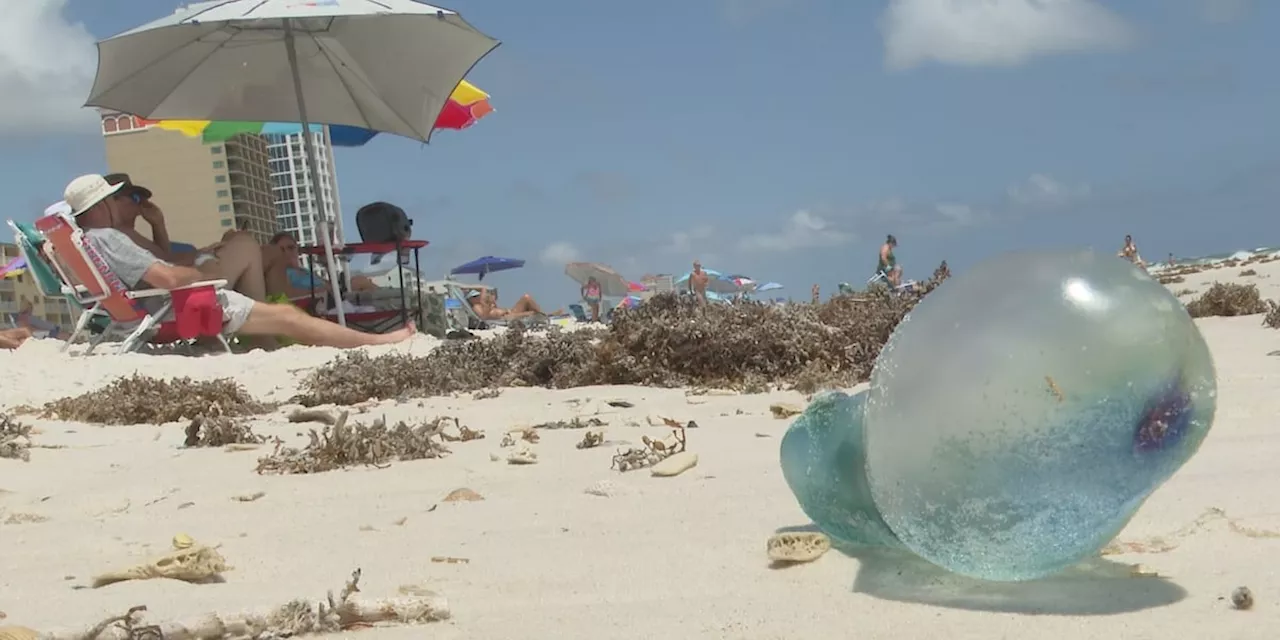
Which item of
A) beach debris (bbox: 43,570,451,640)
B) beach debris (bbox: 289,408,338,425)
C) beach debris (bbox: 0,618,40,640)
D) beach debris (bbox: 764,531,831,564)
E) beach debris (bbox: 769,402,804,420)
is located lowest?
beach debris (bbox: 769,402,804,420)

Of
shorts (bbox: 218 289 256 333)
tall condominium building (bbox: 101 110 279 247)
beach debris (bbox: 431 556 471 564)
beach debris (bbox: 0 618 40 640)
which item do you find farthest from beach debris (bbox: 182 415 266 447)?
tall condominium building (bbox: 101 110 279 247)

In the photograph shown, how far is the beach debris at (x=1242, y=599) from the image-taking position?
5.49 feet

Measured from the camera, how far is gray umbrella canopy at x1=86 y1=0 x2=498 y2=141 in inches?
380

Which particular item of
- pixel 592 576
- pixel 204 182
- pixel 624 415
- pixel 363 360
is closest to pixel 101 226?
pixel 363 360

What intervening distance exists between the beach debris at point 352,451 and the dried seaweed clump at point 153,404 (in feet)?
5.55

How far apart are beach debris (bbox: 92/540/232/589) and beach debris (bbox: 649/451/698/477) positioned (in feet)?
4.41

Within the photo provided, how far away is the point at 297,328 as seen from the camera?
852 centimetres

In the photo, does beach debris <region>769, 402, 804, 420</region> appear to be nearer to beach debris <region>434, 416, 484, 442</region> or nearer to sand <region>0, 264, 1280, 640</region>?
sand <region>0, 264, 1280, 640</region>

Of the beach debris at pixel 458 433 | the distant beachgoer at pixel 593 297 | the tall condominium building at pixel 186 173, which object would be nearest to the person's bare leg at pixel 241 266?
the beach debris at pixel 458 433

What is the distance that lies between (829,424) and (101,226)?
26.0 ft

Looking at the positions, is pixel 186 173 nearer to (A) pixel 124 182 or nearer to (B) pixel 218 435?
(A) pixel 124 182

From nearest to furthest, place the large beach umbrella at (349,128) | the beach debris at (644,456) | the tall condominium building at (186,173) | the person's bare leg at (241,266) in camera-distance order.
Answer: the beach debris at (644,456) < the person's bare leg at (241,266) < the large beach umbrella at (349,128) < the tall condominium building at (186,173)

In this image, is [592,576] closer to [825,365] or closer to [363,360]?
[825,365]

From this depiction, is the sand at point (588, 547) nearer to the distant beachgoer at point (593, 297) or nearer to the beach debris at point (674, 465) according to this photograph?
the beach debris at point (674, 465)
